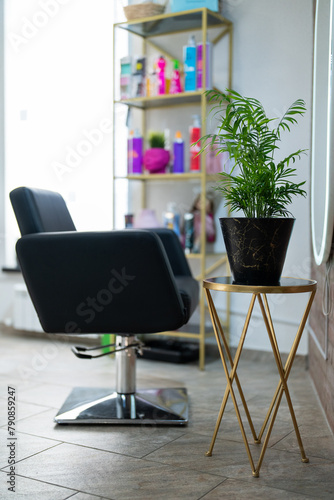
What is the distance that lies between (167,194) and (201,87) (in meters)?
0.72

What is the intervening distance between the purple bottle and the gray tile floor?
1.17 meters

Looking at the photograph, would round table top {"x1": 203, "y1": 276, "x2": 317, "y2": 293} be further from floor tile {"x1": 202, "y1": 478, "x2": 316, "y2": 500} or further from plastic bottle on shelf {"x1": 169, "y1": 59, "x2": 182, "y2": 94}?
plastic bottle on shelf {"x1": 169, "y1": 59, "x2": 182, "y2": 94}

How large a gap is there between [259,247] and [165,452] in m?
0.74

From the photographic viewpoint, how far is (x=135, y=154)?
339cm

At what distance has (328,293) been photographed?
2230mm

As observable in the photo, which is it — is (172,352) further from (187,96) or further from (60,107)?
(60,107)

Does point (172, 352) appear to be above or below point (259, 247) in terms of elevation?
below

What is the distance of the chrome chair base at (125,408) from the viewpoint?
7.26 feet

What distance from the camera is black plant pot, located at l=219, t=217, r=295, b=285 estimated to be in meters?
1.76

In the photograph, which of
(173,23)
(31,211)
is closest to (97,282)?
→ (31,211)

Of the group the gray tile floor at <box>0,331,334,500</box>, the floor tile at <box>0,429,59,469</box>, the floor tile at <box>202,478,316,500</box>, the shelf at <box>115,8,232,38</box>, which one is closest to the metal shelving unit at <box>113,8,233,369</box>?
the shelf at <box>115,8,232,38</box>

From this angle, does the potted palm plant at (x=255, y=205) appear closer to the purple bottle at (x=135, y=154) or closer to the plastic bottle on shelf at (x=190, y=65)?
the plastic bottle on shelf at (x=190, y=65)

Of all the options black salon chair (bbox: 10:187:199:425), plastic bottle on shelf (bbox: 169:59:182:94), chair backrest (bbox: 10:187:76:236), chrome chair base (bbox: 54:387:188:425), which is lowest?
chrome chair base (bbox: 54:387:188:425)

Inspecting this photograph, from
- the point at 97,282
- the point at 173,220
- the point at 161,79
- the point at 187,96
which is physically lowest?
the point at 97,282
